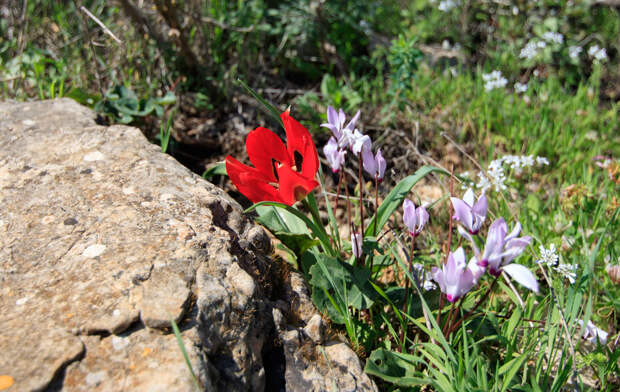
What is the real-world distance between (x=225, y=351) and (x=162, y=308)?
0.22 metres

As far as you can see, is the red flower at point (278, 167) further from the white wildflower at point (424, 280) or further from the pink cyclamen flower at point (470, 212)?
the white wildflower at point (424, 280)

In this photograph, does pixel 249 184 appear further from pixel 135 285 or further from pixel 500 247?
pixel 500 247

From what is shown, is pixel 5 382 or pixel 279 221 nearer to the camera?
pixel 5 382

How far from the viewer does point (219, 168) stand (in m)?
2.09

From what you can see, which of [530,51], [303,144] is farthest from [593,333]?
[530,51]

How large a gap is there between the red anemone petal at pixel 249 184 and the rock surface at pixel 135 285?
192 mm

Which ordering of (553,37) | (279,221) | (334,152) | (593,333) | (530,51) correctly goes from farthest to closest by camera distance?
(553,37)
(530,51)
(279,221)
(593,333)
(334,152)

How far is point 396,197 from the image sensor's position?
1.81 metres

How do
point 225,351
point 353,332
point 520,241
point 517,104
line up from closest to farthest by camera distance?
point 520,241 < point 225,351 < point 353,332 < point 517,104

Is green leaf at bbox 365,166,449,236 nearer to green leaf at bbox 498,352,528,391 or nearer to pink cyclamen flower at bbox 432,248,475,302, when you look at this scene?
pink cyclamen flower at bbox 432,248,475,302

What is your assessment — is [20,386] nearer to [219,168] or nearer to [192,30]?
[219,168]

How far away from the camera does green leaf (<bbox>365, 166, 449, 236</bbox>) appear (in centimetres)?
178

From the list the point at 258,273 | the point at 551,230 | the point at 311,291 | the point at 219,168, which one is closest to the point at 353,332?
the point at 311,291

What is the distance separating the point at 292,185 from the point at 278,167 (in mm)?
120
